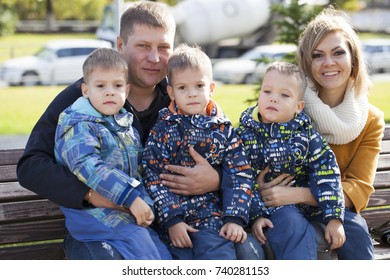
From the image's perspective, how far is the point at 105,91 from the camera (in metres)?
3.24

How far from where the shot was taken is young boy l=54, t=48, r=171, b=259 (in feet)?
10.2

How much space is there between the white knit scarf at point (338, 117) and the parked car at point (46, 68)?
1929 centimetres

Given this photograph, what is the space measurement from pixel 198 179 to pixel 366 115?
1.09 metres

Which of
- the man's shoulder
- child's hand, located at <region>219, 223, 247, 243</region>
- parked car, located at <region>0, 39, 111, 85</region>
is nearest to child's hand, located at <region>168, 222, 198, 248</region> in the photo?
child's hand, located at <region>219, 223, 247, 243</region>

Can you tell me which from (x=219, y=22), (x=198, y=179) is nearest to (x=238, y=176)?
(x=198, y=179)

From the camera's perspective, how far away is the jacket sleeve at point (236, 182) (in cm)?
334

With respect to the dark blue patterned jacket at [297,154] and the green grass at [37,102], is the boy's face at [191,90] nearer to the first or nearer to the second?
the dark blue patterned jacket at [297,154]

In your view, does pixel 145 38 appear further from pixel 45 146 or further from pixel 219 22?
pixel 219 22

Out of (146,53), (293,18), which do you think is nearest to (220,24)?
(293,18)

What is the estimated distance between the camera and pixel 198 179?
11.1 feet

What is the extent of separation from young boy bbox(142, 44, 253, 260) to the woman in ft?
0.80

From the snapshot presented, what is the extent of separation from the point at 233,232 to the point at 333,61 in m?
1.19

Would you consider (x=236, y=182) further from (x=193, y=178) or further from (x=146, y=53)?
(x=146, y=53)

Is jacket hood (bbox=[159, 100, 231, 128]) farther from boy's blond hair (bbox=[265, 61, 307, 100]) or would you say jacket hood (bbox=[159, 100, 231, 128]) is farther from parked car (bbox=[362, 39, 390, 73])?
parked car (bbox=[362, 39, 390, 73])
